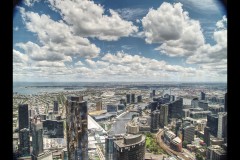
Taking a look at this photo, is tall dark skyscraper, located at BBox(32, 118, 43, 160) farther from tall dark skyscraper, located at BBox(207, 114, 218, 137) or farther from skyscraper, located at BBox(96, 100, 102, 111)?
tall dark skyscraper, located at BBox(207, 114, 218, 137)

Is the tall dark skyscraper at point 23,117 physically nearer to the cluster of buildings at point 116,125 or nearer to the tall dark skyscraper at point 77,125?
the cluster of buildings at point 116,125

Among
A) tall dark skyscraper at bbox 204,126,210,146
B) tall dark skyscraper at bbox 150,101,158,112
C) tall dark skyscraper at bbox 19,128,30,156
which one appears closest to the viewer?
tall dark skyscraper at bbox 19,128,30,156

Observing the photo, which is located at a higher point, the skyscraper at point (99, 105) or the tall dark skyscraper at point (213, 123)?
the skyscraper at point (99, 105)

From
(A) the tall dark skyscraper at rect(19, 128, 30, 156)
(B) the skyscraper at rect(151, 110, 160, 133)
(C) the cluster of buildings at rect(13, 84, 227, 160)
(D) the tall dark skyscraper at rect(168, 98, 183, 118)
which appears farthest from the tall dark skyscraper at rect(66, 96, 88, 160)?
(D) the tall dark skyscraper at rect(168, 98, 183, 118)

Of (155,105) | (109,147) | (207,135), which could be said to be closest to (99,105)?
(109,147)

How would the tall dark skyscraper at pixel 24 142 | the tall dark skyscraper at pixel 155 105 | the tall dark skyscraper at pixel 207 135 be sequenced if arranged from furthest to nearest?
the tall dark skyscraper at pixel 155 105 < the tall dark skyscraper at pixel 207 135 < the tall dark skyscraper at pixel 24 142

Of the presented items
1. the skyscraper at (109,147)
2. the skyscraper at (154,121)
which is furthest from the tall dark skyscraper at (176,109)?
the skyscraper at (109,147)
